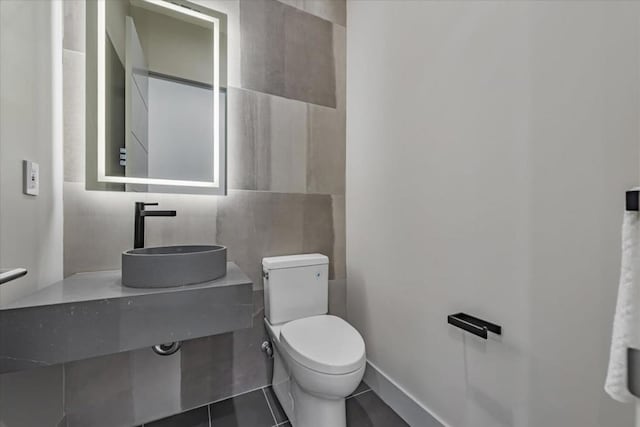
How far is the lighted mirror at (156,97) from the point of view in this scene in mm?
1270

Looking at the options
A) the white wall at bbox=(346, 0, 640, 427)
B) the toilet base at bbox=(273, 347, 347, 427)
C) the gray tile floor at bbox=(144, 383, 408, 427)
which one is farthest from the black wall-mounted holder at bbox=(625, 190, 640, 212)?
the gray tile floor at bbox=(144, 383, 408, 427)

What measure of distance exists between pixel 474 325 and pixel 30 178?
1618 mm

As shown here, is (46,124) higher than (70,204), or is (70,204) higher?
(46,124)

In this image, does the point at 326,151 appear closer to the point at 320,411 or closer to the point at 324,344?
the point at 324,344

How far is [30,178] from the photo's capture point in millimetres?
947

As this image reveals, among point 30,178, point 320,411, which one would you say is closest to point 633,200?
point 320,411

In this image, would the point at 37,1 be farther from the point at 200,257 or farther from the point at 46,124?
the point at 200,257

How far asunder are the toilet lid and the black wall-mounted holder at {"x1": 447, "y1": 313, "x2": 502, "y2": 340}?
1.28ft

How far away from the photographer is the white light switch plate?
93 cm

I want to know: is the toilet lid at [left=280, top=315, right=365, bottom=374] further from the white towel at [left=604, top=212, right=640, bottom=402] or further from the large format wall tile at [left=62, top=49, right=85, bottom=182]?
the large format wall tile at [left=62, top=49, right=85, bottom=182]

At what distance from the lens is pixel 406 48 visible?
1.36m

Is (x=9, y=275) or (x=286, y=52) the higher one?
(x=286, y=52)

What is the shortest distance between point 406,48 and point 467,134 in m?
0.59

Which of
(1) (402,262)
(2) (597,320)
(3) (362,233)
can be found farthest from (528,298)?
(3) (362,233)
